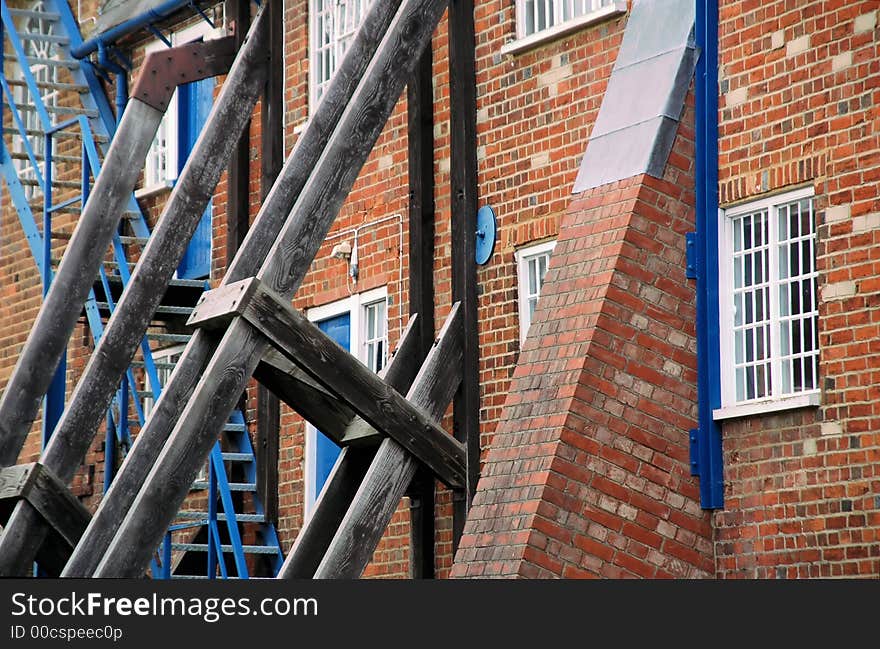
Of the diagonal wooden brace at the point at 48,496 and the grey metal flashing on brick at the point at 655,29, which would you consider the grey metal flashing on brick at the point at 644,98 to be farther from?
the diagonal wooden brace at the point at 48,496

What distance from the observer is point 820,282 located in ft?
34.1

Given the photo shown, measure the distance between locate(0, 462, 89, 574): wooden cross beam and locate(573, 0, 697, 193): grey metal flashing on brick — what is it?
5.09 m

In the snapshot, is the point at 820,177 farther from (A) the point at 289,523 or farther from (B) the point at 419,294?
(A) the point at 289,523

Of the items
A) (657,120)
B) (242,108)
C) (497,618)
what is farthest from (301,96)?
(497,618)

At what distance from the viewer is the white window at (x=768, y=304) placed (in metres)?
10.6

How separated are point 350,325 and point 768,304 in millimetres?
4860

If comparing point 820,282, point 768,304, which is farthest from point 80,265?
point 820,282

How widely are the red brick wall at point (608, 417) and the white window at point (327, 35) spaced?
472 cm

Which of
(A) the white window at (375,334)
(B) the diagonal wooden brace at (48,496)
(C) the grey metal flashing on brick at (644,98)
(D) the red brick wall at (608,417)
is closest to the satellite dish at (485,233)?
(A) the white window at (375,334)

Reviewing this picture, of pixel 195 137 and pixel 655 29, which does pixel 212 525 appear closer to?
pixel 195 137

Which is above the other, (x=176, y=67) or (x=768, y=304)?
(x=176, y=67)

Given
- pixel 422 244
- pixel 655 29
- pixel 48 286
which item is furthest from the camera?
pixel 48 286

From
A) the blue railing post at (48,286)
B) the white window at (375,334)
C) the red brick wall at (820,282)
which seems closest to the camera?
the red brick wall at (820,282)

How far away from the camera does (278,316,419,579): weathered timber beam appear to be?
12.7 meters
